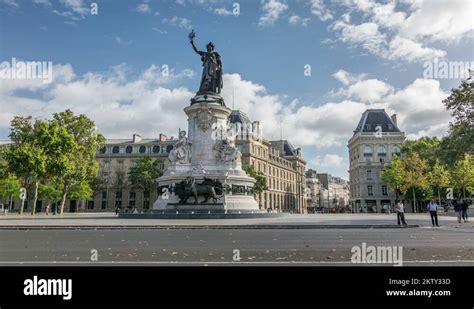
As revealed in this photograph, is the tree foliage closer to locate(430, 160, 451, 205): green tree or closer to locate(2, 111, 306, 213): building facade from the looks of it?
locate(2, 111, 306, 213): building facade

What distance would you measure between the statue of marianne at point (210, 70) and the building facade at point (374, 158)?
59329 mm

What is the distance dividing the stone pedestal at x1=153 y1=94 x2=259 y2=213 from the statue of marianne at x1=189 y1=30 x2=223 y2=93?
150 cm

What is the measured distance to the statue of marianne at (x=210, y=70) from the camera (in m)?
40.0

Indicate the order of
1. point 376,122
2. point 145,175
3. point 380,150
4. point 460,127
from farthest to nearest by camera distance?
point 376,122, point 380,150, point 145,175, point 460,127

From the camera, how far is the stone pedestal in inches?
1315

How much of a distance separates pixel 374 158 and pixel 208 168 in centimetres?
6486

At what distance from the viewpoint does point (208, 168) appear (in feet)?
119

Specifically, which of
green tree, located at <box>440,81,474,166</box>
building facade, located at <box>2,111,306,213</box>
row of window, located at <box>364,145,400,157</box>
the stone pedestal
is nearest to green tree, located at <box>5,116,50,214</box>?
the stone pedestal

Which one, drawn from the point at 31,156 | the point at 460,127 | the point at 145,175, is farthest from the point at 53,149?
the point at 460,127

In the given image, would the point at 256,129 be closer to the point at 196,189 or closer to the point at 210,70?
the point at 210,70

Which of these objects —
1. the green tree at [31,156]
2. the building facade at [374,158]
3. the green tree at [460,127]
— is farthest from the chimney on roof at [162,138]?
the green tree at [460,127]

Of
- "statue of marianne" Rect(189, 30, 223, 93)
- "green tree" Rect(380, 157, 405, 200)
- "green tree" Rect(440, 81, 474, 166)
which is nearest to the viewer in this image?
"green tree" Rect(440, 81, 474, 166)
